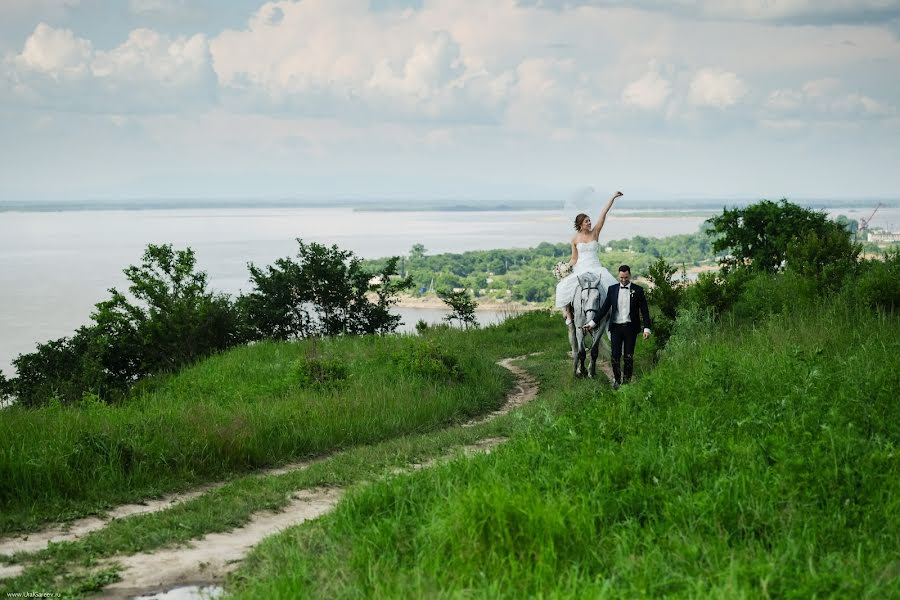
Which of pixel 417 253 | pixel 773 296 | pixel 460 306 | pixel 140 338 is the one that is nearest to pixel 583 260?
pixel 773 296

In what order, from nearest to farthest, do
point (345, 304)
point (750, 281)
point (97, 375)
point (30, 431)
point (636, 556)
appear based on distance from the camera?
point (636, 556), point (30, 431), point (750, 281), point (97, 375), point (345, 304)

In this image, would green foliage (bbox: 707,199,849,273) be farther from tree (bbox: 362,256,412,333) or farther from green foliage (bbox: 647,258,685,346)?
tree (bbox: 362,256,412,333)

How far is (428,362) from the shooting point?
1510 centimetres

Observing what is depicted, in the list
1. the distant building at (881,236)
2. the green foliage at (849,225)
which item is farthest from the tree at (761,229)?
the distant building at (881,236)

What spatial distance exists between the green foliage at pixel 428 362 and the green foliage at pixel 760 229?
432 inches

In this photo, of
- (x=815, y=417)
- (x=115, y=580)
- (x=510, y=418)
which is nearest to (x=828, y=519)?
(x=815, y=417)

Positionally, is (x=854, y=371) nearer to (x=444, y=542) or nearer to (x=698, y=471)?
(x=698, y=471)

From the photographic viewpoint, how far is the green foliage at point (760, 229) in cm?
2383

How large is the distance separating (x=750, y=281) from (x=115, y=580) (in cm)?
1528

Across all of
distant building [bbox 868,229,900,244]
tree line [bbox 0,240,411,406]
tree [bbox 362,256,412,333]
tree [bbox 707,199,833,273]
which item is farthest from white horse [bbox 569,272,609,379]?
distant building [bbox 868,229,900,244]

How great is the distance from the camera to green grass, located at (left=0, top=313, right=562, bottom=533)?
9.16 metres

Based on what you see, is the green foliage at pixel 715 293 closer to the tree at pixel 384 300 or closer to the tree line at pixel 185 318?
the tree line at pixel 185 318

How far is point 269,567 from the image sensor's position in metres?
6.34

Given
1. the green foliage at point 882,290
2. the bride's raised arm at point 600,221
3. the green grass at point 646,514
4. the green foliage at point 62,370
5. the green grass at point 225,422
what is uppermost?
the bride's raised arm at point 600,221
